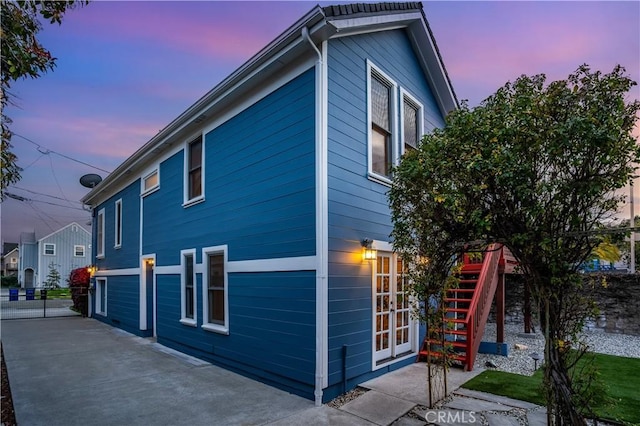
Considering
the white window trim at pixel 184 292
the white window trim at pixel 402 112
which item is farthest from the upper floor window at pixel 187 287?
the white window trim at pixel 402 112

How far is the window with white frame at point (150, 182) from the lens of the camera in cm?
997

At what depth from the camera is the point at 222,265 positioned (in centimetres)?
710

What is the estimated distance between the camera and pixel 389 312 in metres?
6.45

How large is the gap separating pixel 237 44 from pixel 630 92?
8.25 metres

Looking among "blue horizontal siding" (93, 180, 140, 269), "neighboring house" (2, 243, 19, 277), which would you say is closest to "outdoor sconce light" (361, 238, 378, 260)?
"blue horizontal siding" (93, 180, 140, 269)

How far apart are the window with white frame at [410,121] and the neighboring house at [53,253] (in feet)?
130

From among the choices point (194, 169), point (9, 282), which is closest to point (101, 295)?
point (194, 169)

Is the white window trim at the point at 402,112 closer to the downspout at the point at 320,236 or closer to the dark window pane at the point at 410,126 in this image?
the dark window pane at the point at 410,126

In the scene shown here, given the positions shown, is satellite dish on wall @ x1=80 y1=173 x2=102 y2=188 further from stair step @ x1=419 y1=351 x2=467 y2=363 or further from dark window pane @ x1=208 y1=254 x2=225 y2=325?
stair step @ x1=419 y1=351 x2=467 y2=363

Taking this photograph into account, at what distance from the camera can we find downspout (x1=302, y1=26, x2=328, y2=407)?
16.1ft

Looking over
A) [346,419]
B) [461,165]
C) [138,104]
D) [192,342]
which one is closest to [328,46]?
[461,165]

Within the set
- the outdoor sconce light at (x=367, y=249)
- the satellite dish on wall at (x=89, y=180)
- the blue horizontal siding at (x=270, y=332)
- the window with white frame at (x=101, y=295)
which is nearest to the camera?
the blue horizontal siding at (x=270, y=332)

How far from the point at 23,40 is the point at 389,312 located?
589cm

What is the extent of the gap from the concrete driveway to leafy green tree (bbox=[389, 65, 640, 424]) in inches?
113
